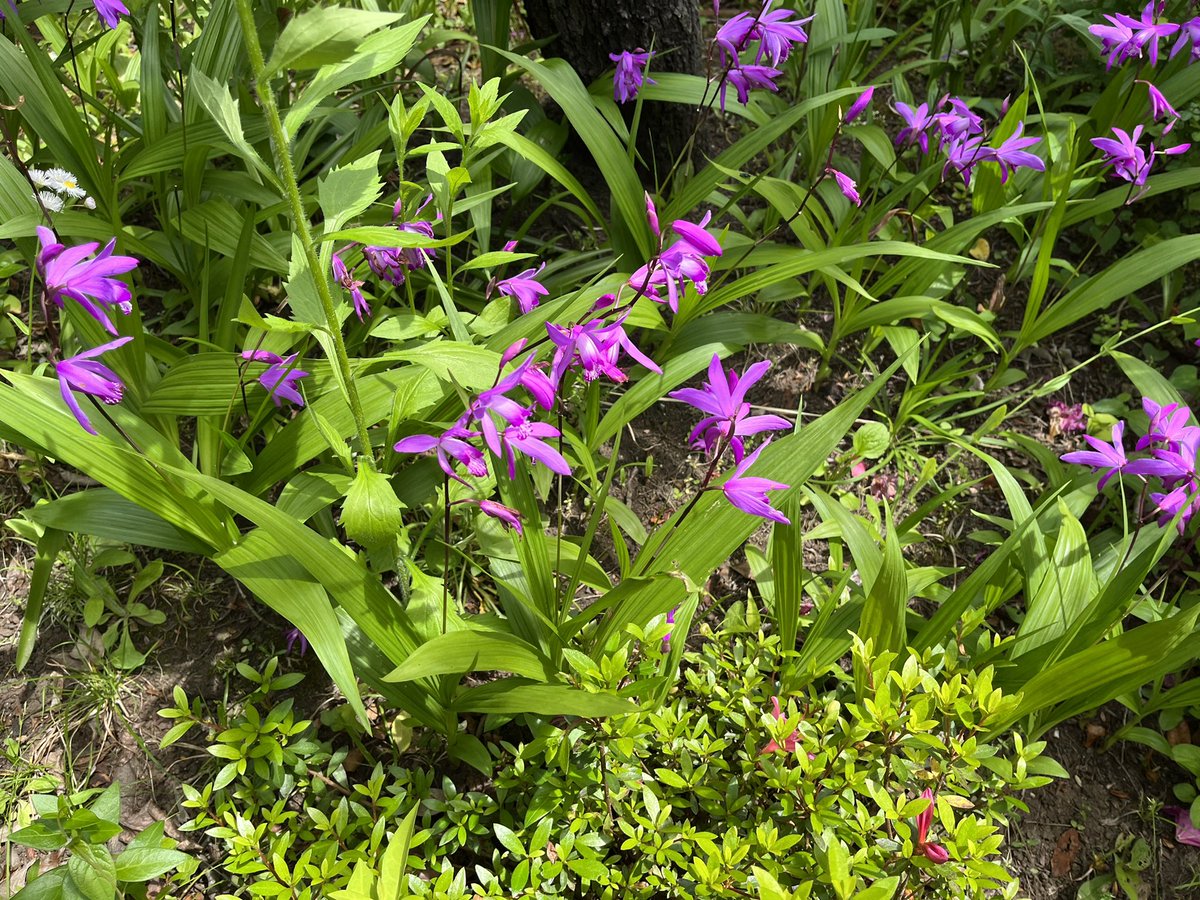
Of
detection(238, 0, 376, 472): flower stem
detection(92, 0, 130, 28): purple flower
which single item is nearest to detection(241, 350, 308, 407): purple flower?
detection(238, 0, 376, 472): flower stem

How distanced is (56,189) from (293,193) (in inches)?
46.2

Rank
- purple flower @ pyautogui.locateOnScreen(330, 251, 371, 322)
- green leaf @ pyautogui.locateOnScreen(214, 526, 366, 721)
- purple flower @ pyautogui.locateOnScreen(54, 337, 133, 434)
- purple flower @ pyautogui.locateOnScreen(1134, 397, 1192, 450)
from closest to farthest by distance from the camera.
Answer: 1. purple flower @ pyautogui.locateOnScreen(54, 337, 133, 434)
2. green leaf @ pyautogui.locateOnScreen(214, 526, 366, 721)
3. purple flower @ pyautogui.locateOnScreen(330, 251, 371, 322)
4. purple flower @ pyautogui.locateOnScreen(1134, 397, 1192, 450)

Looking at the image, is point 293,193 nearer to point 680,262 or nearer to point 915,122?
point 680,262

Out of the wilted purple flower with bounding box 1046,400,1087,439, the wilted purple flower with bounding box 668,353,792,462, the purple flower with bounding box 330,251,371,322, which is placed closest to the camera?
the wilted purple flower with bounding box 668,353,792,462

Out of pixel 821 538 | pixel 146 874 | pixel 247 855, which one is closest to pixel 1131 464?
pixel 821 538

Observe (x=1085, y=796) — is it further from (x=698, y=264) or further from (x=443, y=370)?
(x=443, y=370)

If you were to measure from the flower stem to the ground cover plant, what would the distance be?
0.04ft

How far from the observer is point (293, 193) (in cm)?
123

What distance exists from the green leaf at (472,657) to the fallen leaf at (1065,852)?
1.23 meters

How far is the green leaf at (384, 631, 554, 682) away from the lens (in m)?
1.35

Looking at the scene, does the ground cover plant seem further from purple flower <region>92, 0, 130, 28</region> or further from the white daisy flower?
purple flower <region>92, 0, 130, 28</region>

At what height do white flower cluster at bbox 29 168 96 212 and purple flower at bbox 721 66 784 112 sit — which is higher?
white flower cluster at bbox 29 168 96 212

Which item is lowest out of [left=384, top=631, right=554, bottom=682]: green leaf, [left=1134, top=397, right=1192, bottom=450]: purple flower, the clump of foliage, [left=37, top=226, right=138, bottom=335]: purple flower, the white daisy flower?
the clump of foliage

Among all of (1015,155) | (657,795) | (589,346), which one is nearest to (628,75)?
(1015,155)
